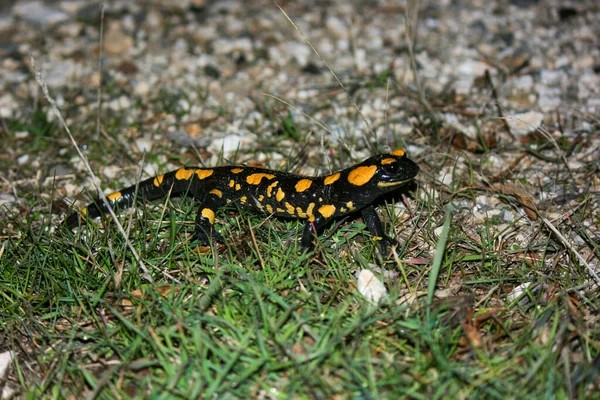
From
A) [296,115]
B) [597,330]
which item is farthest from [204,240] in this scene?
[597,330]

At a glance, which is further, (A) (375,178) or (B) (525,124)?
(B) (525,124)

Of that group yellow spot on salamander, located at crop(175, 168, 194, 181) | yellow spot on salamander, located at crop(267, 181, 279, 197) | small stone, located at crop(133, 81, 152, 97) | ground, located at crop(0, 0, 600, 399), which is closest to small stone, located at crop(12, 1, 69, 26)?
ground, located at crop(0, 0, 600, 399)

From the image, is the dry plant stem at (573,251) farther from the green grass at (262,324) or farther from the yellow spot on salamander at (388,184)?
the yellow spot on salamander at (388,184)

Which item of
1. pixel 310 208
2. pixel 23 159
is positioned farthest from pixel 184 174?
pixel 23 159

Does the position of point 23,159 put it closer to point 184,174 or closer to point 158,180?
point 158,180

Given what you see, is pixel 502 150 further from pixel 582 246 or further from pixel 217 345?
pixel 217 345

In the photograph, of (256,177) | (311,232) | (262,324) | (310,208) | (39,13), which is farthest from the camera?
(39,13)

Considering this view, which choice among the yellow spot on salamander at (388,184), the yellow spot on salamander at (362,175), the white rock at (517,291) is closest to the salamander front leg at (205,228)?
the yellow spot on salamander at (362,175)
